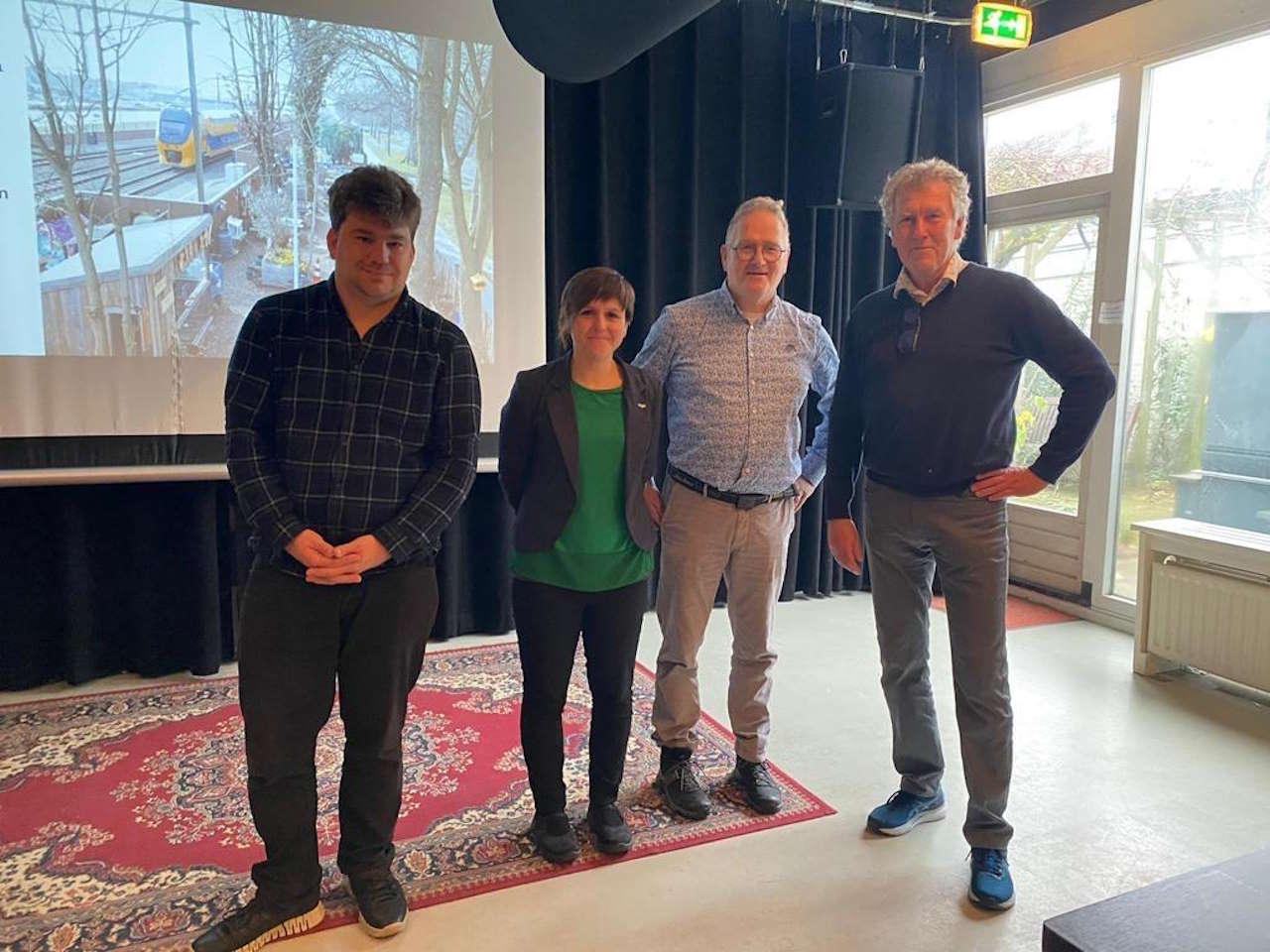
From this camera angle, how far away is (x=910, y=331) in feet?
6.63

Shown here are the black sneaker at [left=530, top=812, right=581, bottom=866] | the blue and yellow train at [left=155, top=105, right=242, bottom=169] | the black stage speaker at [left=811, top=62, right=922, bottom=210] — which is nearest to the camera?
the black sneaker at [left=530, top=812, right=581, bottom=866]

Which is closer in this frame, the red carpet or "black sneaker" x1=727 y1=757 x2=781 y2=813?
"black sneaker" x1=727 y1=757 x2=781 y2=813

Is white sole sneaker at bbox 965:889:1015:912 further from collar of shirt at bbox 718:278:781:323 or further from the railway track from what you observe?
the railway track

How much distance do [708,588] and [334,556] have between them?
3.21 ft

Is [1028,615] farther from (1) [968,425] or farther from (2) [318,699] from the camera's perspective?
(2) [318,699]

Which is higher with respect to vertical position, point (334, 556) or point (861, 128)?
point (861, 128)

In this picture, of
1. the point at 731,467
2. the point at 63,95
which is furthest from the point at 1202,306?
the point at 63,95

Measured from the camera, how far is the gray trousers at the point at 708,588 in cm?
225

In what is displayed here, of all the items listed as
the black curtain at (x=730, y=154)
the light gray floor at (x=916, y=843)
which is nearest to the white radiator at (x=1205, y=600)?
the light gray floor at (x=916, y=843)

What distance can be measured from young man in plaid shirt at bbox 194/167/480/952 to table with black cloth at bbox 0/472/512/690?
1.78 meters

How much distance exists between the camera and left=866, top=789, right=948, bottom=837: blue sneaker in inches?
88.1

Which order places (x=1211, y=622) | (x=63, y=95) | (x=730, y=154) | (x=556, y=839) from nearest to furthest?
1. (x=556, y=839)
2. (x=63, y=95)
3. (x=1211, y=622)
4. (x=730, y=154)

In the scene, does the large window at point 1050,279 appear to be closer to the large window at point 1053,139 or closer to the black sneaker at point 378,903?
the large window at point 1053,139

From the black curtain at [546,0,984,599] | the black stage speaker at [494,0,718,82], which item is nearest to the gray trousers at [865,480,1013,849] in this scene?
the black stage speaker at [494,0,718,82]
